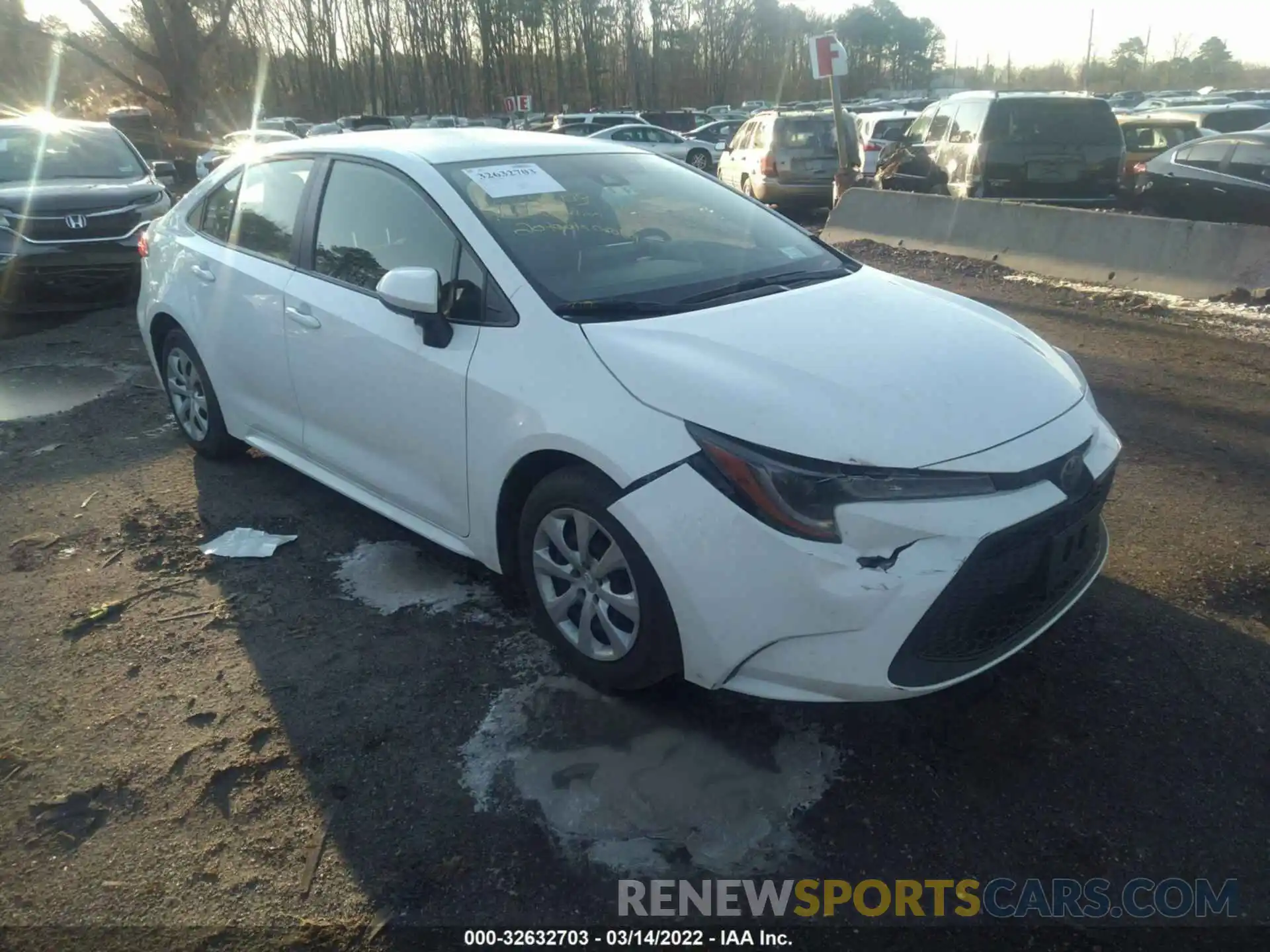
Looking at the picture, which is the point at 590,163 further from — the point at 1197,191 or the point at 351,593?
Answer: the point at 1197,191

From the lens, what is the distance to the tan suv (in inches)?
608

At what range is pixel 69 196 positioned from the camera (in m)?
9.21

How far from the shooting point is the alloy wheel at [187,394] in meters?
5.12

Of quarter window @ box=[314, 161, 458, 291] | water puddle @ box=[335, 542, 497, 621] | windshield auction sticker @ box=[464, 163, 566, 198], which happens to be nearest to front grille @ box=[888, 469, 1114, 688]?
water puddle @ box=[335, 542, 497, 621]

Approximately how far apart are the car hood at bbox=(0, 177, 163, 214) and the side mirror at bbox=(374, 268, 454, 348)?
7421mm

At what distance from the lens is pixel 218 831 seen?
271 centimetres

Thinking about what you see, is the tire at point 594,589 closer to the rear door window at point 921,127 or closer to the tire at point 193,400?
the tire at point 193,400

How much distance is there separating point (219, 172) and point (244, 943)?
3929 millimetres

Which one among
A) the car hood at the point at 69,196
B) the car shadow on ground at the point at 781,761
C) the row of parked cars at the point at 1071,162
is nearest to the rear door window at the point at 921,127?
the row of parked cars at the point at 1071,162

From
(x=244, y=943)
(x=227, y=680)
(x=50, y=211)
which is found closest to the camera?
(x=244, y=943)

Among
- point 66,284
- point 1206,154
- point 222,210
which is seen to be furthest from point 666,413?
point 1206,154

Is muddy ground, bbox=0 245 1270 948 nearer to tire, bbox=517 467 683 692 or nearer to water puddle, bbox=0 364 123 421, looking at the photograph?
tire, bbox=517 467 683 692

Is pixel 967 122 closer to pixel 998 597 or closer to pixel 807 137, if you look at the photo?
pixel 807 137

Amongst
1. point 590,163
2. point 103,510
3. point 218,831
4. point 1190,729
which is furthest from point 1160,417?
point 103,510
